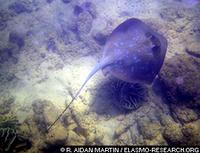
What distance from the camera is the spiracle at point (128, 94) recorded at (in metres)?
5.88

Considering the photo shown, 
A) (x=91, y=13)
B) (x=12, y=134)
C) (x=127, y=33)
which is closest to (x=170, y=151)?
(x=127, y=33)

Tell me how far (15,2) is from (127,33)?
8321mm

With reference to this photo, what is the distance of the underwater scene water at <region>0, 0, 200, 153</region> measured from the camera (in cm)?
539

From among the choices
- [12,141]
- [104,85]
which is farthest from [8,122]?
[104,85]

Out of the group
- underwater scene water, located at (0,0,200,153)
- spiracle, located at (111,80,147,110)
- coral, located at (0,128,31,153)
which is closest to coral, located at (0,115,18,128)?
underwater scene water, located at (0,0,200,153)

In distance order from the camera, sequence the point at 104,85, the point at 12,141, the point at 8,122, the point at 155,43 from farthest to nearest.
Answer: the point at 104,85 → the point at 8,122 → the point at 155,43 → the point at 12,141

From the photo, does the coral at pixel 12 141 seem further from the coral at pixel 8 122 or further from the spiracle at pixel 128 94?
the spiracle at pixel 128 94

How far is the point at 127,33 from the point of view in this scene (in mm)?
6129

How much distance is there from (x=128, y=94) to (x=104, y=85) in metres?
0.87

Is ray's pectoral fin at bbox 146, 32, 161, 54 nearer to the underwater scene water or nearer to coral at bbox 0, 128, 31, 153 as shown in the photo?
the underwater scene water

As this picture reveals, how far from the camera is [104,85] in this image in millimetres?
6512

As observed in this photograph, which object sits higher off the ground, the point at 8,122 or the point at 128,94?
the point at 128,94

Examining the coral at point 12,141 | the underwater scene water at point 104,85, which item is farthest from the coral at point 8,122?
the coral at point 12,141

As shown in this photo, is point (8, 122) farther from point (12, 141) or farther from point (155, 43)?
point (155, 43)
